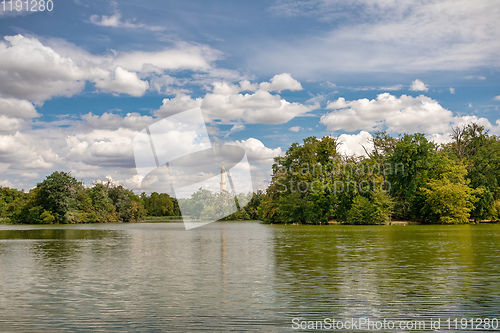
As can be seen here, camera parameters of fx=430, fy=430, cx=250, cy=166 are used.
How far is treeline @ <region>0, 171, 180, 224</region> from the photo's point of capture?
4119 inches

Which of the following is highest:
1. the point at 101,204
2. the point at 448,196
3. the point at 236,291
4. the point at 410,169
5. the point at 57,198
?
the point at 410,169

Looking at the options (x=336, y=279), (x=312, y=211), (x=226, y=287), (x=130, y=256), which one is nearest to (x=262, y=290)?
(x=226, y=287)

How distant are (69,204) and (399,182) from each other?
77.3 metres

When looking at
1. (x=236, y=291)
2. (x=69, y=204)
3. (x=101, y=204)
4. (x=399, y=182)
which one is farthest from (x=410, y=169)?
(x=101, y=204)

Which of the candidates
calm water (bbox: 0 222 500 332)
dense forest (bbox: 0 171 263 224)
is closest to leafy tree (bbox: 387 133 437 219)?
calm water (bbox: 0 222 500 332)

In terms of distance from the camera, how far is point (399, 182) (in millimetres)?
79062

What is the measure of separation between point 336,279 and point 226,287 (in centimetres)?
415

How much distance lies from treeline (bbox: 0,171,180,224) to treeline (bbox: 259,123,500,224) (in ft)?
178

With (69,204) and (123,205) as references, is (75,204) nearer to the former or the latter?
(69,204)

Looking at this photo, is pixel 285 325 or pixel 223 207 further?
pixel 223 207

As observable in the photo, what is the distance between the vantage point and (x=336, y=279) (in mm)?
15547

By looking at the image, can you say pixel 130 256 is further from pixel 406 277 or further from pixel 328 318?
pixel 328 318

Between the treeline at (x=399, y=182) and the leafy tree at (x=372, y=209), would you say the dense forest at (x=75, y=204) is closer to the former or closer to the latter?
the treeline at (x=399, y=182)

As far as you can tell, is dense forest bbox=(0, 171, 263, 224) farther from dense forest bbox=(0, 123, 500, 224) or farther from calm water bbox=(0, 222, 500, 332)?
calm water bbox=(0, 222, 500, 332)
